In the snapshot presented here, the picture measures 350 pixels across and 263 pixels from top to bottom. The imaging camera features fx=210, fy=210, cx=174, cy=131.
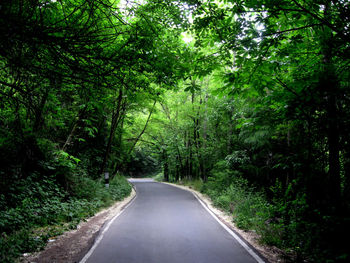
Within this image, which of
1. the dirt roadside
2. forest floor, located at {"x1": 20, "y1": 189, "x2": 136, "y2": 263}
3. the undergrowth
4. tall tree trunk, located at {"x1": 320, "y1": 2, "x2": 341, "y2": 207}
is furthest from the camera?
the undergrowth

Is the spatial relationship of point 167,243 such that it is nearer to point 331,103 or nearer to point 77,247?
point 77,247

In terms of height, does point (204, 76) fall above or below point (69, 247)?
above

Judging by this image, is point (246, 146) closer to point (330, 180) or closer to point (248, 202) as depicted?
point (248, 202)

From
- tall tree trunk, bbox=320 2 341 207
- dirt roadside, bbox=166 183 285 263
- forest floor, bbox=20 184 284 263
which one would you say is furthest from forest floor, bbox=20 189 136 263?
tall tree trunk, bbox=320 2 341 207

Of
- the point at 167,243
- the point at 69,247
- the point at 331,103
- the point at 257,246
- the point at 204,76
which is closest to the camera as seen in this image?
the point at 331,103

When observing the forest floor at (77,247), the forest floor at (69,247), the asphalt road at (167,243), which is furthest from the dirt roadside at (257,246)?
the forest floor at (69,247)

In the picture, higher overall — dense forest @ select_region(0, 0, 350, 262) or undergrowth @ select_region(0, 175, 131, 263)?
dense forest @ select_region(0, 0, 350, 262)

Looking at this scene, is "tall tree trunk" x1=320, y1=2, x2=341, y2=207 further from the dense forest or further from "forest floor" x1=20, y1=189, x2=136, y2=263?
"forest floor" x1=20, y1=189, x2=136, y2=263

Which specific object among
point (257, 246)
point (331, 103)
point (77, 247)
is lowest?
point (77, 247)

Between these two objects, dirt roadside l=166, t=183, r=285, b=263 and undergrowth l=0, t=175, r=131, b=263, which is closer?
dirt roadside l=166, t=183, r=285, b=263

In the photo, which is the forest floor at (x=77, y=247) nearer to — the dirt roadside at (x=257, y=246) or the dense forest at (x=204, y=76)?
the dirt roadside at (x=257, y=246)

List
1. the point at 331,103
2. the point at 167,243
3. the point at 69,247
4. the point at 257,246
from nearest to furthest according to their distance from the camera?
the point at 331,103 < the point at 69,247 < the point at 257,246 < the point at 167,243

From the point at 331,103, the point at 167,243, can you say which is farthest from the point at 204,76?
the point at 167,243

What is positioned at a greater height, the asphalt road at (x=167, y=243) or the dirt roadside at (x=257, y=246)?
the dirt roadside at (x=257, y=246)
